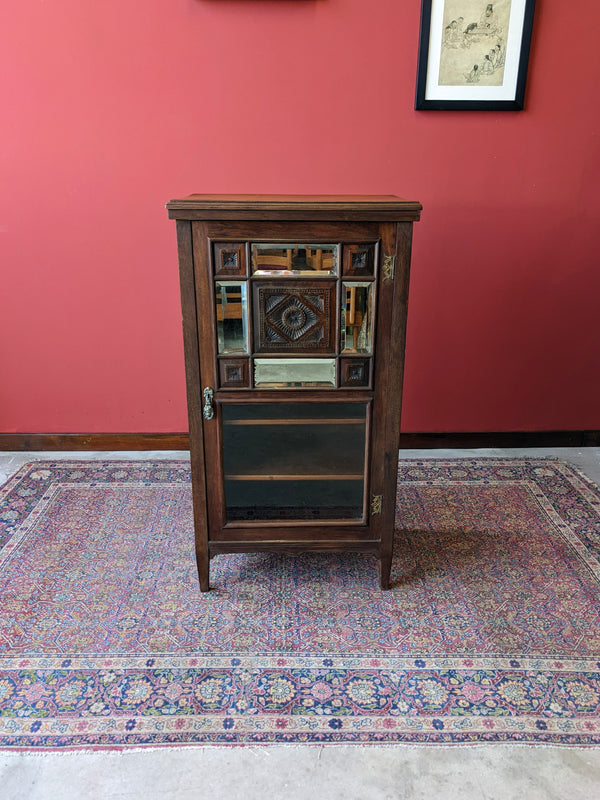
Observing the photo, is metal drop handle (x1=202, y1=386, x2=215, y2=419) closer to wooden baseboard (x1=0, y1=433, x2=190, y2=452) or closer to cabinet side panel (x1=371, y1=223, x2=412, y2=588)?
cabinet side panel (x1=371, y1=223, x2=412, y2=588)

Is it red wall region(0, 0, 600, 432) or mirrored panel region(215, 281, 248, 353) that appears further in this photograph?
red wall region(0, 0, 600, 432)

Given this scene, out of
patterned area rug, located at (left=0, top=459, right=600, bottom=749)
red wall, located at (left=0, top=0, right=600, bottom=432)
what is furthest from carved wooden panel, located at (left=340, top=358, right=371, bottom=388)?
red wall, located at (left=0, top=0, right=600, bottom=432)

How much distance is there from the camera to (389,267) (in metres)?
1.71

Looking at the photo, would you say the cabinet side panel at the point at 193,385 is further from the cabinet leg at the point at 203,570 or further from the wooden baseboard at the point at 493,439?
the wooden baseboard at the point at 493,439

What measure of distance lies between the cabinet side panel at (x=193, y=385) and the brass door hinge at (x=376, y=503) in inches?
21.7

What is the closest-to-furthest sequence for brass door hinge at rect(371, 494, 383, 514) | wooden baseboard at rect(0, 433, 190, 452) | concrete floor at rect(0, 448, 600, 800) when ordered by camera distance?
concrete floor at rect(0, 448, 600, 800) < brass door hinge at rect(371, 494, 383, 514) < wooden baseboard at rect(0, 433, 190, 452)

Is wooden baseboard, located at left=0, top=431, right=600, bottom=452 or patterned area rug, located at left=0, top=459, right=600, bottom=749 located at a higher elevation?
wooden baseboard, located at left=0, top=431, right=600, bottom=452

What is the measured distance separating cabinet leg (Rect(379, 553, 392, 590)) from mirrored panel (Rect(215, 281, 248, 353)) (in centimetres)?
86

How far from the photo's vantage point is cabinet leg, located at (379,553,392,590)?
2006mm

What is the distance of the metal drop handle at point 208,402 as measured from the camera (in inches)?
71.2

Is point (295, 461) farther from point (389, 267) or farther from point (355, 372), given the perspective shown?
point (389, 267)

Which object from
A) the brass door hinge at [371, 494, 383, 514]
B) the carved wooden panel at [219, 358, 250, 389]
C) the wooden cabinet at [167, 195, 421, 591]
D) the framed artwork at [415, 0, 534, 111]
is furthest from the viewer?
the framed artwork at [415, 0, 534, 111]

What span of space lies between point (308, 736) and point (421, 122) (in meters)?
2.45

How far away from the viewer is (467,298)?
2877 millimetres
